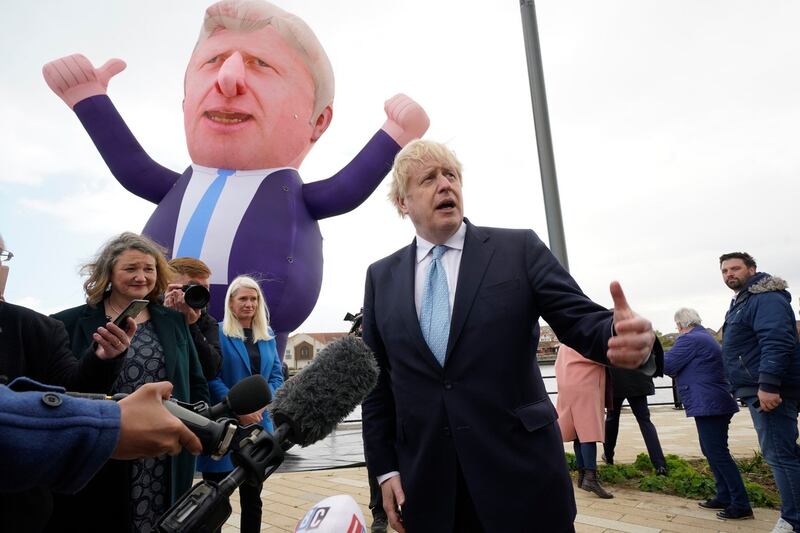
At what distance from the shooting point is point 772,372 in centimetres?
300

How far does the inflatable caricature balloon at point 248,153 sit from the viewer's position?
5230 mm

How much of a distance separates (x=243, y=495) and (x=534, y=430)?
1.91 m

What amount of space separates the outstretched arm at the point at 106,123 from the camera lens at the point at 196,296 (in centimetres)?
382

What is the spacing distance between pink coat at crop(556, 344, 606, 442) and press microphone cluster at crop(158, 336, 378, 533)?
137 inches

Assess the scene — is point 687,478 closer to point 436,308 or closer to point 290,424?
point 436,308

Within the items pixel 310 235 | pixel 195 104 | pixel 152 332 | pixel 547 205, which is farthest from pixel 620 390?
pixel 195 104

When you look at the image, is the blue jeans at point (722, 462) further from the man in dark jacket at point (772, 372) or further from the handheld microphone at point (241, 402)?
the handheld microphone at point (241, 402)

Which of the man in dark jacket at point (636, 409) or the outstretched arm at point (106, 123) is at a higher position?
the outstretched arm at point (106, 123)

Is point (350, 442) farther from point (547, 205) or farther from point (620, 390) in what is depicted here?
point (547, 205)

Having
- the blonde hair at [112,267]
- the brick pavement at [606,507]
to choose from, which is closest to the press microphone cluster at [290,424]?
the blonde hair at [112,267]

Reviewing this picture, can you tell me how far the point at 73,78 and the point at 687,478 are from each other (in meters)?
7.13

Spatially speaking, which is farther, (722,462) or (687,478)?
(687,478)

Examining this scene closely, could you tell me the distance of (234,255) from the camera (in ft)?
16.8

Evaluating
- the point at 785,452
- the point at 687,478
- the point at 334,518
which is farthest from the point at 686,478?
the point at 334,518
